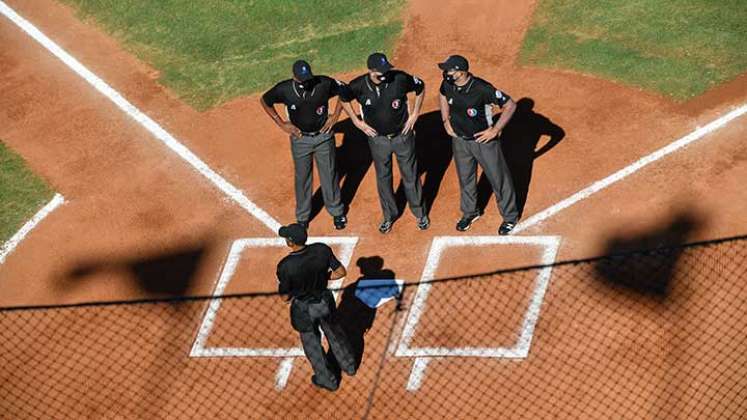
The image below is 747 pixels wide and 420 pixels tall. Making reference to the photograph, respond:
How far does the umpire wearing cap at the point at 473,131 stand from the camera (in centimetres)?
1258

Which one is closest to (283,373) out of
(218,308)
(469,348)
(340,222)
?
(218,308)

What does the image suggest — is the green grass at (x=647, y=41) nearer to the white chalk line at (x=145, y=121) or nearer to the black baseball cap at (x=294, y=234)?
the white chalk line at (x=145, y=121)

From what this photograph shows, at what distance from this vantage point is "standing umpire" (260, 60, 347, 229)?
517 inches

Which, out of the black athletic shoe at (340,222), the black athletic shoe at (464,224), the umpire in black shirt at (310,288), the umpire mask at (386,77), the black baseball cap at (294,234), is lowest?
the black athletic shoe at (340,222)

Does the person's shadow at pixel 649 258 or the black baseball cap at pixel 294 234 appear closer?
the black baseball cap at pixel 294 234

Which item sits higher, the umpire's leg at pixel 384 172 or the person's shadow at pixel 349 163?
the umpire's leg at pixel 384 172

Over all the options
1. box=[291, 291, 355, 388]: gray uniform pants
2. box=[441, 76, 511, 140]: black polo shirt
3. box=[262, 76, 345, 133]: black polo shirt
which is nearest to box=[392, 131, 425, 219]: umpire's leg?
box=[441, 76, 511, 140]: black polo shirt

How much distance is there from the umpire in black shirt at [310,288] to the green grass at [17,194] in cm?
557

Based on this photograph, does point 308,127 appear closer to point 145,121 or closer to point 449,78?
point 449,78

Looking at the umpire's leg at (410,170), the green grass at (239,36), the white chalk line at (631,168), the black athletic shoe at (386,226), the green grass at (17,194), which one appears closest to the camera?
the umpire's leg at (410,170)

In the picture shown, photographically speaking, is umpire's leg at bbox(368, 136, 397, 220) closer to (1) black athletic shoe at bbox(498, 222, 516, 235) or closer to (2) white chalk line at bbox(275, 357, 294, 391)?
(1) black athletic shoe at bbox(498, 222, 516, 235)

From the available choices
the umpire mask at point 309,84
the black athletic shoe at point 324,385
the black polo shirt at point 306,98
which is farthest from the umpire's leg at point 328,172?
the black athletic shoe at point 324,385

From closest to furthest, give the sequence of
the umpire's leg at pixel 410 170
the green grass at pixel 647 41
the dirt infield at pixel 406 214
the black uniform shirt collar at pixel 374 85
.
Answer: the dirt infield at pixel 406 214
the black uniform shirt collar at pixel 374 85
the umpire's leg at pixel 410 170
the green grass at pixel 647 41

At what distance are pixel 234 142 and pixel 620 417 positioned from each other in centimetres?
736
